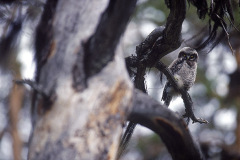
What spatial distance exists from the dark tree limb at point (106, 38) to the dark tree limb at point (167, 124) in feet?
0.69

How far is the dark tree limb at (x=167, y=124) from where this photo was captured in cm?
148

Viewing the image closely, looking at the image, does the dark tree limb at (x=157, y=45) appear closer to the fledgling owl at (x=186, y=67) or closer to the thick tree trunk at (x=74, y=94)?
the thick tree trunk at (x=74, y=94)

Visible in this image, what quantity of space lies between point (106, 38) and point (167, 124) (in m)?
0.45

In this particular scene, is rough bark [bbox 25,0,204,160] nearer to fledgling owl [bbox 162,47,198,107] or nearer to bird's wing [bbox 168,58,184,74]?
fledgling owl [bbox 162,47,198,107]

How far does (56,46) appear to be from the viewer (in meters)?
1.42

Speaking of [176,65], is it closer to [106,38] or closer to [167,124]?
[167,124]

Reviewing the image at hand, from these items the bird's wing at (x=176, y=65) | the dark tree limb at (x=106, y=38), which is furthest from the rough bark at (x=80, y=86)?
the bird's wing at (x=176, y=65)

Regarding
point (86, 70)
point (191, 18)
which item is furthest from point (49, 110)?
point (191, 18)

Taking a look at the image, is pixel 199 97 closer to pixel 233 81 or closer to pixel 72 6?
pixel 233 81

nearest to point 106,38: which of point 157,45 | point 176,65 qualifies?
point 157,45

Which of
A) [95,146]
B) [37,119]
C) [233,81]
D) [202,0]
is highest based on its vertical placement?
[233,81]

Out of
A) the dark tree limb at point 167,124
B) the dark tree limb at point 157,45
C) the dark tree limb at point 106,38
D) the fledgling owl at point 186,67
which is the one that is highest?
the fledgling owl at point 186,67

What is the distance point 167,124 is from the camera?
1.52m

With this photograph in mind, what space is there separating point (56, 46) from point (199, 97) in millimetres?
7532
